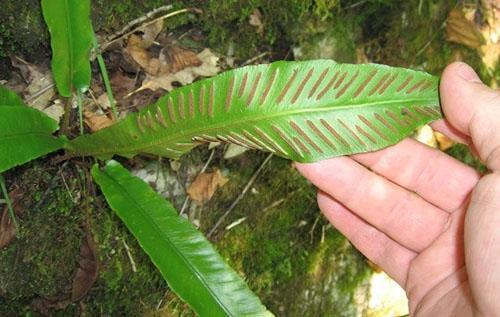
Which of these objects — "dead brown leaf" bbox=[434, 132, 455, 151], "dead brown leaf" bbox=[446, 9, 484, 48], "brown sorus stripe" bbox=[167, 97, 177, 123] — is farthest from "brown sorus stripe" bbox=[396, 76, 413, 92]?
"dead brown leaf" bbox=[434, 132, 455, 151]

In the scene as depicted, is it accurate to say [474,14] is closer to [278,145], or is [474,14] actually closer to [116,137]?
[278,145]

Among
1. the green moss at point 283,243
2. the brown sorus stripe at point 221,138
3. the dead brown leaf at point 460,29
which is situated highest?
the brown sorus stripe at point 221,138

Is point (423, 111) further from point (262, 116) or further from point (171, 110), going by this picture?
point (171, 110)

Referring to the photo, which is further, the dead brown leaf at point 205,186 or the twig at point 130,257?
the dead brown leaf at point 205,186

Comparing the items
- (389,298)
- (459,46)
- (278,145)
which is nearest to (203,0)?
(278,145)

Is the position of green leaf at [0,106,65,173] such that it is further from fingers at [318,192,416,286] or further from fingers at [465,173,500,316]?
fingers at [465,173,500,316]

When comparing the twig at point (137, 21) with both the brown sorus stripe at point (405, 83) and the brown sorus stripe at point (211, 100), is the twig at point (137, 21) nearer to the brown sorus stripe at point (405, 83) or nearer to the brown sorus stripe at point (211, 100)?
the brown sorus stripe at point (211, 100)

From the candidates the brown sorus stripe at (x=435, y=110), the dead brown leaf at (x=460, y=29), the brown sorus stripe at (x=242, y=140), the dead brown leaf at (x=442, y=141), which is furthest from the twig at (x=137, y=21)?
the dead brown leaf at (x=442, y=141)
